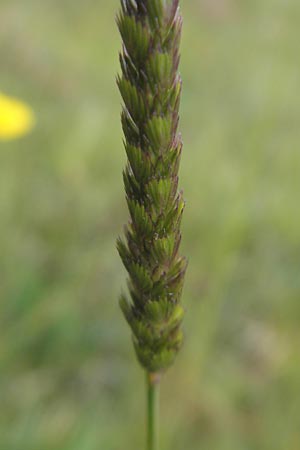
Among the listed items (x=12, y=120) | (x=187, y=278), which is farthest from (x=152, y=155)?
(x=187, y=278)

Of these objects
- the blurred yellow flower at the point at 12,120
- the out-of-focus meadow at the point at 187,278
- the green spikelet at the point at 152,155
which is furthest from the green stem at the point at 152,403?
the blurred yellow flower at the point at 12,120

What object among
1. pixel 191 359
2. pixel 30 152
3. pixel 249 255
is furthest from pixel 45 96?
pixel 191 359

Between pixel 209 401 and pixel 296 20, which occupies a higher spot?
pixel 296 20

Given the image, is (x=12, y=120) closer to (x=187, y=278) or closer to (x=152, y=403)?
(x=187, y=278)

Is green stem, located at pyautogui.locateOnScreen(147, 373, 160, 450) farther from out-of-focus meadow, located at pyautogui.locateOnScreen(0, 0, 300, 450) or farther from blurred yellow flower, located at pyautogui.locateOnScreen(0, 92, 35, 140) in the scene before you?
blurred yellow flower, located at pyautogui.locateOnScreen(0, 92, 35, 140)

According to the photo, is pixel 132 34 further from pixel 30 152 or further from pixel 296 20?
pixel 30 152

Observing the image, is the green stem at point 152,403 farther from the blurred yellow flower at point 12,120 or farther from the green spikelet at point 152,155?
the blurred yellow flower at point 12,120
